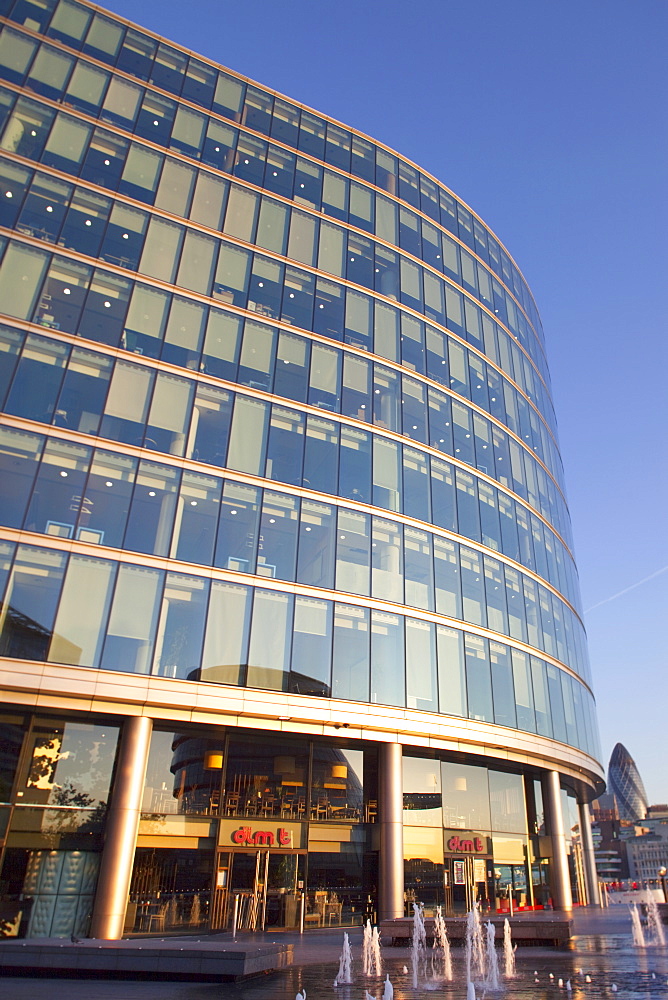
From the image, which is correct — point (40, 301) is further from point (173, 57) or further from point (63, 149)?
point (173, 57)

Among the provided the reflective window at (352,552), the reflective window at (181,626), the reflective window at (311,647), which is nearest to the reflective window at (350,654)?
the reflective window at (311,647)

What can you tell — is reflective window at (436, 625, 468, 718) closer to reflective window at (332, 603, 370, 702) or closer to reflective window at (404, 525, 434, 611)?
reflective window at (404, 525, 434, 611)

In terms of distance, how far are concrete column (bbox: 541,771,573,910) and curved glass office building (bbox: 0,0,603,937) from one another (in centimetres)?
12

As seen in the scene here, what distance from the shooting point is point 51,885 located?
19656 mm

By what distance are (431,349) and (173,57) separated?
18083 millimetres

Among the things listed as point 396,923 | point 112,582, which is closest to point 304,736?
point 396,923

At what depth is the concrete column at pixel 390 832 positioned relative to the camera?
24.0 metres

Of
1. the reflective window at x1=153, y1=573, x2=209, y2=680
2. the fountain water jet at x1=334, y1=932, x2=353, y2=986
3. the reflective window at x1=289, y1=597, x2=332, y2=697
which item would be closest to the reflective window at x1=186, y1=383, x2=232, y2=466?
the reflective window at x1=153, y1=573, x2=209, y2=680

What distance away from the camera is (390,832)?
80.9ft

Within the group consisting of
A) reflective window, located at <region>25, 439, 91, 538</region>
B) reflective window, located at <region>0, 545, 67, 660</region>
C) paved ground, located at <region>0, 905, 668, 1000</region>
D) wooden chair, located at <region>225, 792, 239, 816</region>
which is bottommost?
paved ground, located at <region>0, 905, 668, 1000</region>

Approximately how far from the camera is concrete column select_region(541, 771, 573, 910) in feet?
103

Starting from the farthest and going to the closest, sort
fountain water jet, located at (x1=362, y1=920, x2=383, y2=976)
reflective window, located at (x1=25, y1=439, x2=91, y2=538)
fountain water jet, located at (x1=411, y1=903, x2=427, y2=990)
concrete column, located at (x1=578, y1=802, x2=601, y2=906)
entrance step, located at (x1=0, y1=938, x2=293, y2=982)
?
concrete column, located at (x1=578, y1=802, x2=601, y2=906) → reflective window, located at (x1=25, y1=439, x2=91, y2=538) → fountain water jet, located at (x1=411, y1=903, x2=427, y2=990) → fountain water jet, located at (x1=362, y1=920, x2=383, y2=976) → entrance step, located at (x1=0, y1=938, x2=293, y2=982)

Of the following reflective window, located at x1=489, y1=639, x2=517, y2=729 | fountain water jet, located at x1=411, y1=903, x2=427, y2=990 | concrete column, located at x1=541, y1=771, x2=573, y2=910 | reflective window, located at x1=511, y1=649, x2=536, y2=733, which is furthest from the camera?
concrete column, located at x1=541, y1=771, x2=573, y2=910

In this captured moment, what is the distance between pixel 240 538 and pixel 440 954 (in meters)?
13.5
